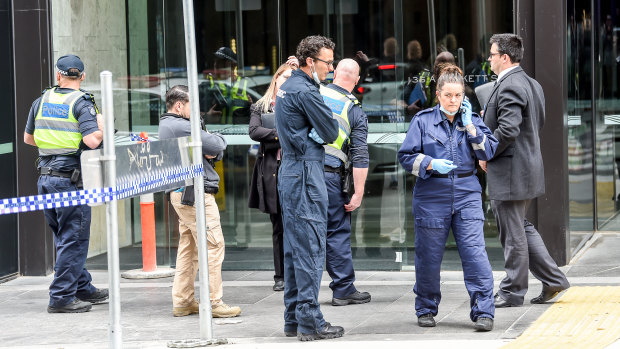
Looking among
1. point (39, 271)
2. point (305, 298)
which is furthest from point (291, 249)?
point (39, 271)

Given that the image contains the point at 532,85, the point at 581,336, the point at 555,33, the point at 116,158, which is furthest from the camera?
the point at 555,33

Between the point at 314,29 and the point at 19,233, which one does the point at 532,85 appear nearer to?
the point at 314,29

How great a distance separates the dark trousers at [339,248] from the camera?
323 inches

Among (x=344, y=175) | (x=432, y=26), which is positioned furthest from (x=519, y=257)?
(x=432, y=26)

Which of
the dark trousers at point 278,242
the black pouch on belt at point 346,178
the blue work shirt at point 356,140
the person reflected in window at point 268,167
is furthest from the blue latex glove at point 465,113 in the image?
the dark trousers at point 278,242

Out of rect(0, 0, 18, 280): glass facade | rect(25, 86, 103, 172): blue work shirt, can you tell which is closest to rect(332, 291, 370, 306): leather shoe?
rect(25, 86, 103, 172): blue work shirt

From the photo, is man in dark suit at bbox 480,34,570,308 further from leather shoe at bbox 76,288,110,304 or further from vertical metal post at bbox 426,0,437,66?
leather shoe at bbox 76,288,110,304

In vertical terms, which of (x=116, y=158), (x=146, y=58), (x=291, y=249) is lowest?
(x=291, y=249)

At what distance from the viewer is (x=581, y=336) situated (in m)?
6.79

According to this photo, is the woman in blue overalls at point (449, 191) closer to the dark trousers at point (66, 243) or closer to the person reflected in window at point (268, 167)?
the person reflected in window at point (268, 167)

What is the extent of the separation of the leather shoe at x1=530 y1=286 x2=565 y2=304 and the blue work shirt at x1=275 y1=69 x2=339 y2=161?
220 centimetres

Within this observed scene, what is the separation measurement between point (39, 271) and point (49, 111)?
93.1 inches

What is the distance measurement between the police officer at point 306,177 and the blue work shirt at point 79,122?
2028 mm

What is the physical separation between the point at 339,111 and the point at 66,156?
7.46 feet
